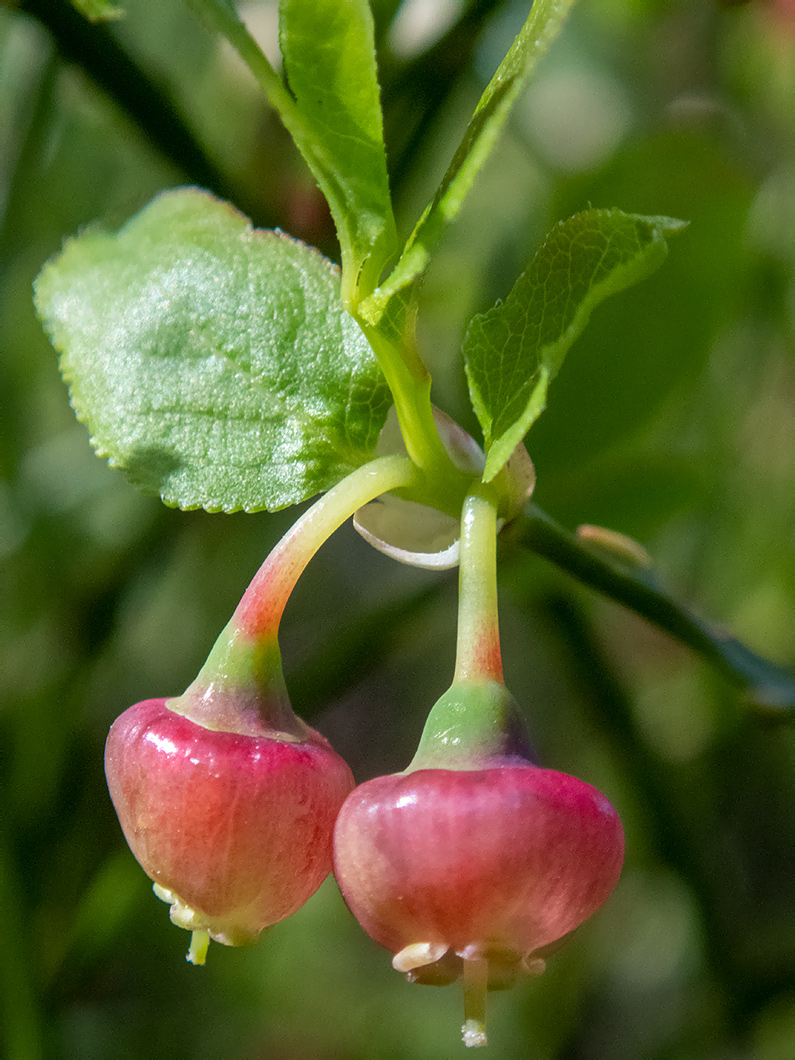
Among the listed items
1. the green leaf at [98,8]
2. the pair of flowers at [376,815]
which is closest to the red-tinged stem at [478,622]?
the pair of flowers at [376,815]

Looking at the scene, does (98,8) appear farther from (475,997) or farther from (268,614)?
(475,997)

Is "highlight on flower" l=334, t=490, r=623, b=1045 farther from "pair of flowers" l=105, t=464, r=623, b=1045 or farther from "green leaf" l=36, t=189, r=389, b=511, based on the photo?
"green leaf" l=36, t=189, r=389, b=511

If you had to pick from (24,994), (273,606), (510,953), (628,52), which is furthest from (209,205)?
(628,52)

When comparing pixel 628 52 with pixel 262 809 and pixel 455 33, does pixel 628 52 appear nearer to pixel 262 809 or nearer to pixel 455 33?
pixel 455 33

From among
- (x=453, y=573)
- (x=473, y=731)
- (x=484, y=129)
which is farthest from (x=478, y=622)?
(x=453, y=573)

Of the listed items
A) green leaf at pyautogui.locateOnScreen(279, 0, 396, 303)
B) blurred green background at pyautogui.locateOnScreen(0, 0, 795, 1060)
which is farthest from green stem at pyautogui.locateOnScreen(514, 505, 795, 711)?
green leaf at pyautogui.locateOnScreen(279, 0, 396, 303)

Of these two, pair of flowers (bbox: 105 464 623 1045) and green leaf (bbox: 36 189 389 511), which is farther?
green leaf (bbox: 36 189 389 511)

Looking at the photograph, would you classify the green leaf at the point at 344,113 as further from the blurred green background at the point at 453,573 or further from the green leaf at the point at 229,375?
Result: the blurred green background at the point at 453,573
